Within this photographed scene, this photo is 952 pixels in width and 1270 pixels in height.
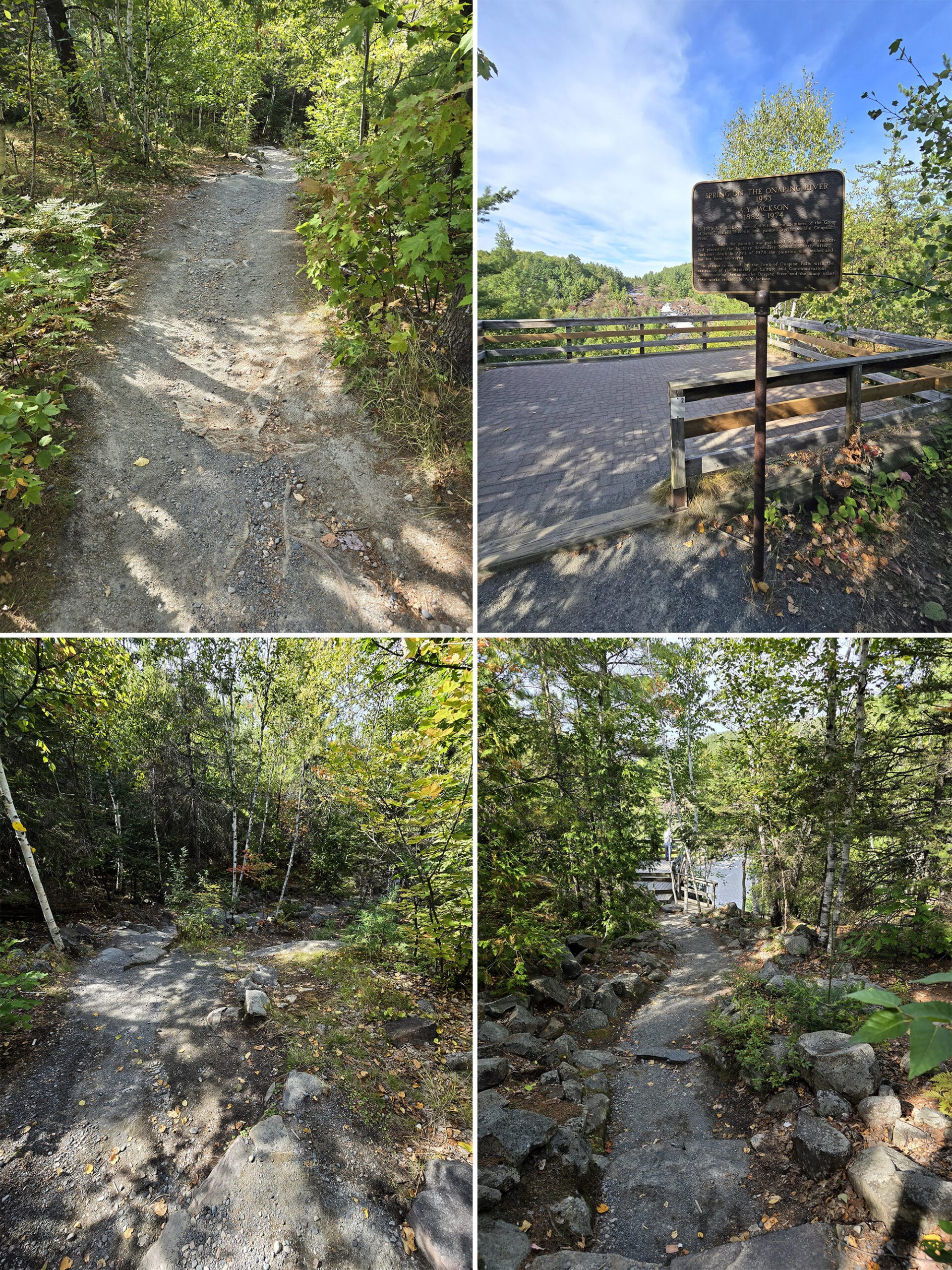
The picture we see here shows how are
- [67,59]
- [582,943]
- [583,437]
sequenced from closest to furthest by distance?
[582,943]
[583,437]
[67,59]

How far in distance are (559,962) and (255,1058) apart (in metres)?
3.58

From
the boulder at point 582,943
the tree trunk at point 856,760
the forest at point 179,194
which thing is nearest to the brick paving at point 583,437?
the forest at point 179,194

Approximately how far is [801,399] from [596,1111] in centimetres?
510

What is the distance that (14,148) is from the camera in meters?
7.70

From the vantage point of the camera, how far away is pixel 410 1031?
129 inches

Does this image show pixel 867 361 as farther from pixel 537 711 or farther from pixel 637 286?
pixel 637 286

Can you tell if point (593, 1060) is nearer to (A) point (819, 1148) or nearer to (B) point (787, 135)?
(A) point (819, 1148)

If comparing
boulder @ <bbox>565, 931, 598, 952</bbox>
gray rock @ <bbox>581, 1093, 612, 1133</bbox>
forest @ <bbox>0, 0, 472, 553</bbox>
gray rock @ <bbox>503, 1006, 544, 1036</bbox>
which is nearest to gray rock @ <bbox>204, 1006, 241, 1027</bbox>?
gray rock @ <bbox>503, 1006, 544, 1036</bbox>

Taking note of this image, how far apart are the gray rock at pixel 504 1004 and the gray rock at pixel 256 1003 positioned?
161cm

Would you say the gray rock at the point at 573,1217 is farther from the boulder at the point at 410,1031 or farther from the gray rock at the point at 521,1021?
the gray rock at the point at 521,1021

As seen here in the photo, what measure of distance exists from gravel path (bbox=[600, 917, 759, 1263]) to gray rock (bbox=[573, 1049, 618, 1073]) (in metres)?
0.10

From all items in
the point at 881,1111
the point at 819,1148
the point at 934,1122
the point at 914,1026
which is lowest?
the point at 819,1148

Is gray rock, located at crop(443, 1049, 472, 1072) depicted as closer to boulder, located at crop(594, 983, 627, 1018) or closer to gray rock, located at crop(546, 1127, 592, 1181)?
gray rock, located at crop(546, 1127, 592, 1181)

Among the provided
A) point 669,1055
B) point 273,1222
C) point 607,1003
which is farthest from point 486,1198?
point 607,1003
